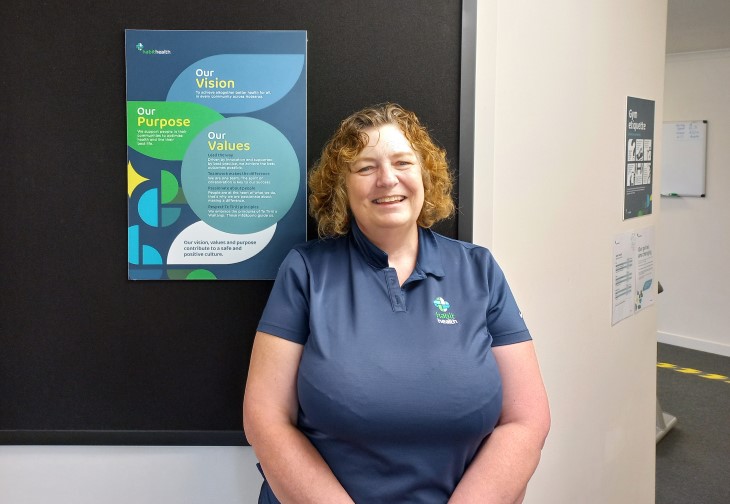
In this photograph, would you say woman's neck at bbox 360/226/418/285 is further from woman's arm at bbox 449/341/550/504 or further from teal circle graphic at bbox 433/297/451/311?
woman's arm at bbox 449/341/550/504

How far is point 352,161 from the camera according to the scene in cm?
150

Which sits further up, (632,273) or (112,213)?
(112,213)

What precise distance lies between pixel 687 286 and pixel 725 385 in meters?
1.29

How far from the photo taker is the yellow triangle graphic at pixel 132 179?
66.1 inches

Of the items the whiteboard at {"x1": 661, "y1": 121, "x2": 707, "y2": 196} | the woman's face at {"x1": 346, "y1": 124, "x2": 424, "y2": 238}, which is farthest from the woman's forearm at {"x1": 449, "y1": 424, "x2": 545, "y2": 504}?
the whiteboard at {"x1": 661, "y1": 121, "x2": 707, "y2": 196}

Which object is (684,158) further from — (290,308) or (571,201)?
(290,308)

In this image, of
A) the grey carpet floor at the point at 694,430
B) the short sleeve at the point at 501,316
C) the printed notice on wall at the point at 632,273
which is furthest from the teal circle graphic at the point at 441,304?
the grey carpet floor at the point at 694,430

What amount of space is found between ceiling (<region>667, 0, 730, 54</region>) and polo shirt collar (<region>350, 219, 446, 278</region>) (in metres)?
3.59

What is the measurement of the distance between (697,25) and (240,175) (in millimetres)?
4574

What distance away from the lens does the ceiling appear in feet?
14.3

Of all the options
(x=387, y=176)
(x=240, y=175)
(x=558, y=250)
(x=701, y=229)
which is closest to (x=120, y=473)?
(x=240, y=175)

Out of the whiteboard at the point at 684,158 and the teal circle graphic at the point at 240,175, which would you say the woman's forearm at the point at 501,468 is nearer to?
the teal circle graphic at the point at 240,175

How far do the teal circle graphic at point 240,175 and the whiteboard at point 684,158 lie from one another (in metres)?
5.60

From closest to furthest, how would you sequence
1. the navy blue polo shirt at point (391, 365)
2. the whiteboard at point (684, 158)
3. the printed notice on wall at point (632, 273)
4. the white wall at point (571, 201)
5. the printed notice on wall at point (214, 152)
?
the navy blue polo shirt at point (391, 365) → the printed notice on wall at point (214, 152) → the white wall at point (571, 201) → the printed notice on wall at point (632, 273) → the whiteboard at point (684, 158)
